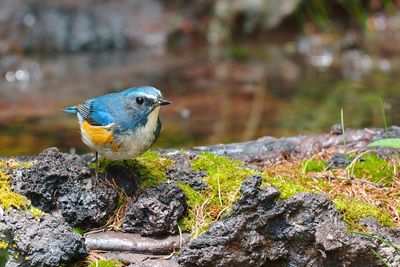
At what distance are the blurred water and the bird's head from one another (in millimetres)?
3729

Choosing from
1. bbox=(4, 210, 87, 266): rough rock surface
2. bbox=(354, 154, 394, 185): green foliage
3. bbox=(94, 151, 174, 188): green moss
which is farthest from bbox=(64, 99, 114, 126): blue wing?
bbox=(354, 154, 394, 185): green foliage

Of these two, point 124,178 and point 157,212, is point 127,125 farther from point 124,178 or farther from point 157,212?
point 157,212

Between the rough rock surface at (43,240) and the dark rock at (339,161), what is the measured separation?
219 centimetres

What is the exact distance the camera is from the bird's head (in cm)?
492

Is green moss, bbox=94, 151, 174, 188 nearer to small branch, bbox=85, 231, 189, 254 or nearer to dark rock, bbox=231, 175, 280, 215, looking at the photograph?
small branch, bbox=85, 231, 189, 254

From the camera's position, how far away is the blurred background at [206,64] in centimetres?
988

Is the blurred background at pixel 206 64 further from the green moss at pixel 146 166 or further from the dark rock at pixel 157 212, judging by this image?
the dark rock at pixel 157 212

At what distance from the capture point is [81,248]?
441cm

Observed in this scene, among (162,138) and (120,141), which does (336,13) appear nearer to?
(162,138)

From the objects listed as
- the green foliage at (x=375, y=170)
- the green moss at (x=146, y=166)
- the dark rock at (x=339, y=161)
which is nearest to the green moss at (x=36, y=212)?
the green moss at (x=146, y=166)

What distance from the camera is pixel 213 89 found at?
39.2 ft

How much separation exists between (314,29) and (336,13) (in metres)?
0.71

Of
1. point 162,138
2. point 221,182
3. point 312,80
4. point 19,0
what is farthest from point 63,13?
point 221,182

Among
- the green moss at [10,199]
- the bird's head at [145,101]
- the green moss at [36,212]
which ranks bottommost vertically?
the green moss at [36,212]
